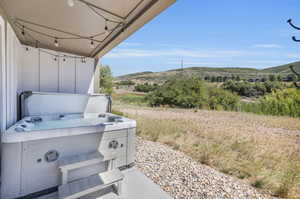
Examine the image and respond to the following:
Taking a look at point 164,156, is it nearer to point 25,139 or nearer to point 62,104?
point 25,139

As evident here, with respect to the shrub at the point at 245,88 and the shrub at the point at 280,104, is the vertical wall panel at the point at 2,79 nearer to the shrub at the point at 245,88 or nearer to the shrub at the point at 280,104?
the shrub at the point at 280,104

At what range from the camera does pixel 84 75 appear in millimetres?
4316

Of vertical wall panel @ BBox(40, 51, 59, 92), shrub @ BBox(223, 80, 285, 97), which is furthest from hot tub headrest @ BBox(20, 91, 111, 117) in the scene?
shrub @ BBox(223, 80, 285, 97)

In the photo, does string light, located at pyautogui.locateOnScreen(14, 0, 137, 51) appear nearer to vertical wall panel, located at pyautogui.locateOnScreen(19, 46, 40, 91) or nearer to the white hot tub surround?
vertical wall panel, located at pyautogui.locateOnScreen(19, 46, 40, 91)

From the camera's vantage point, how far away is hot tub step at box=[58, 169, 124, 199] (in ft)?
5.60

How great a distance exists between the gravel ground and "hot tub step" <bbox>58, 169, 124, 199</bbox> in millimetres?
643

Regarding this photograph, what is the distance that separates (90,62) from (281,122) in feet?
26.6

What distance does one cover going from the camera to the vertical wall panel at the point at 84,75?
4.20 meters

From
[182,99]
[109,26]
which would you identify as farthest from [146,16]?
A: [182,99]

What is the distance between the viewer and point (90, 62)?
4430mm

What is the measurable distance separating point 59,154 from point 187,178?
1.85 m

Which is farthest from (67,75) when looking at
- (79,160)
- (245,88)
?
(245,88)

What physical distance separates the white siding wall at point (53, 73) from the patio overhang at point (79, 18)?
1.25ft

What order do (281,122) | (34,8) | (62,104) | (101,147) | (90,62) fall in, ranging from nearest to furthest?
(34,8) → (101,147) → (62,104) → (90,62) → (281,122)
